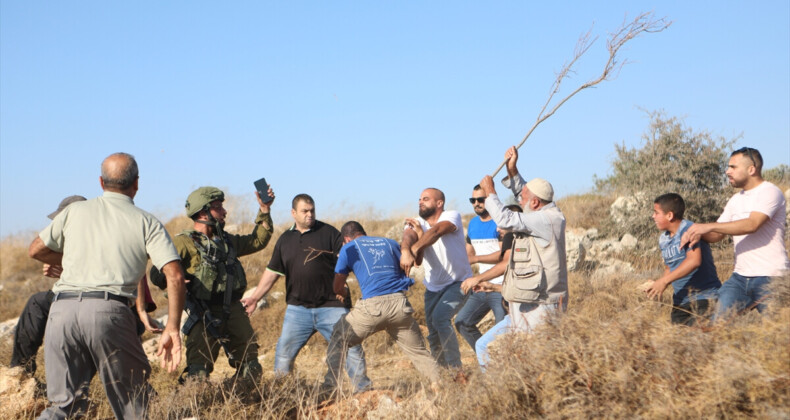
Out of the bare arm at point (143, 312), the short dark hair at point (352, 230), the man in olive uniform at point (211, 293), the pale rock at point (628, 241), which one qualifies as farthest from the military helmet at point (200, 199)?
the pale rock at point (628, 241)

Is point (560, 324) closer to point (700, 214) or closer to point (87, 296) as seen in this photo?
point (87, 296)

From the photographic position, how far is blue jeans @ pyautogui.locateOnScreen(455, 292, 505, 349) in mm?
7023

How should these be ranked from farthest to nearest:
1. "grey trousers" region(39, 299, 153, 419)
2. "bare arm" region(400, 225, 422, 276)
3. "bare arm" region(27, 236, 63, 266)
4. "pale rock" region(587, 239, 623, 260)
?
1. "pale rock" region(587, 239, 623, 260)
2. "bare arm" region(400, 225, 422, 276)
3. "bare arm" region(27, 236, 63, 266)
4. "grey trousers" region(39, 299, 153, 419)

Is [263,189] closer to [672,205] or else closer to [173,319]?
[173,319]

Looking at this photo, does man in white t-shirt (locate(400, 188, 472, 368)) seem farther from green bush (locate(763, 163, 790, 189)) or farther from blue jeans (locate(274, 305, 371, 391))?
green bush (locate(763, 163, 790, 189))

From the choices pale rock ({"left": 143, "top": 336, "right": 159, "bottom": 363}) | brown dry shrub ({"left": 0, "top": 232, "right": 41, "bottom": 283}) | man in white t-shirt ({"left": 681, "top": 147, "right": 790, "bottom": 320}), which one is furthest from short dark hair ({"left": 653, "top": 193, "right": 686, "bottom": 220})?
brown dry shrub ({"left": 0, "top": 232, "right": 41, "bottom": 283})

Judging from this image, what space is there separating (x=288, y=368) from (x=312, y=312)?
1.85ft

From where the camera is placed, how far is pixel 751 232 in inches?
215

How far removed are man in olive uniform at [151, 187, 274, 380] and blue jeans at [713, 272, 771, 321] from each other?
389cm

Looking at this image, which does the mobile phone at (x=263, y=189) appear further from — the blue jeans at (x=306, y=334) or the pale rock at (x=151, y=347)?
the pale rock at (x=151, y=347)

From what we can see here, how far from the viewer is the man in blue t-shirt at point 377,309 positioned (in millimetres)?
6090

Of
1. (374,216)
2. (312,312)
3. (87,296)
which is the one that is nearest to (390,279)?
(312,312)

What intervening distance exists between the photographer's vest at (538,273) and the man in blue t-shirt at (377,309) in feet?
3.58

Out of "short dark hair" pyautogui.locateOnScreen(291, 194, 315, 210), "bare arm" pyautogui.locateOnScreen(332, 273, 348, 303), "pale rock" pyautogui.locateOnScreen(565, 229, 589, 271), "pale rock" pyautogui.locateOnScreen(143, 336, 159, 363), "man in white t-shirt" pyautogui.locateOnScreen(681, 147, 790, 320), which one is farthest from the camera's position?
"pale rock" pyautogui.locateOnScreen(565, 229, 589, 271)
